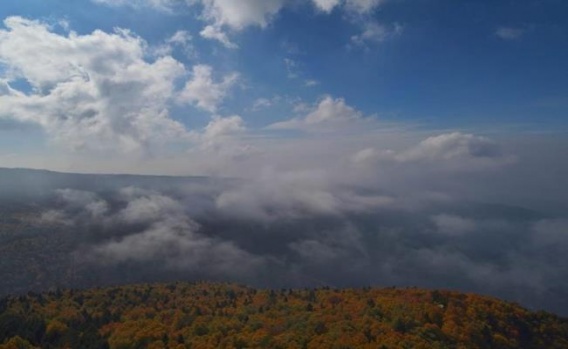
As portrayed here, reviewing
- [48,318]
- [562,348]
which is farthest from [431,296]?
[48,318]

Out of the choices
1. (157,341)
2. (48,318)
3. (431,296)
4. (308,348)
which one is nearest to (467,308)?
(431,296)

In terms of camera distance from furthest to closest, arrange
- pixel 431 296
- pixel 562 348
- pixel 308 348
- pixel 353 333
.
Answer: pixel 431 296
pixel 562 348
pixel 353 333
pixel 308 348

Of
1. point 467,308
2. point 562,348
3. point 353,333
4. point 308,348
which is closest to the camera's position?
point 308,348

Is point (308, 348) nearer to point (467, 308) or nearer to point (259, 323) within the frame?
point (259, 323)

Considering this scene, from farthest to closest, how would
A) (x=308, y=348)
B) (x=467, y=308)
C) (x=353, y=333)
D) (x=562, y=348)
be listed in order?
(x=467, y=308) < (x=562, y=348) < (x=353, y=333) < (x=308, y=348)

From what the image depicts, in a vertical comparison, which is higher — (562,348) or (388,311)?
(388,311)

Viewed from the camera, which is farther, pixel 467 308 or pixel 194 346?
pixel 467 308

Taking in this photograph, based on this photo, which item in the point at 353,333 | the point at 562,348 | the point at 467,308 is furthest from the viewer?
the point at 467,308

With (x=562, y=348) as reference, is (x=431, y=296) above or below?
above

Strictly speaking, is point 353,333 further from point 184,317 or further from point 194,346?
point 184,317
